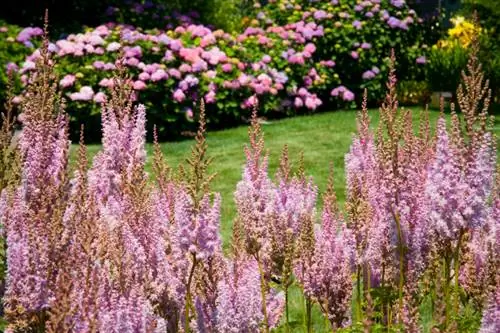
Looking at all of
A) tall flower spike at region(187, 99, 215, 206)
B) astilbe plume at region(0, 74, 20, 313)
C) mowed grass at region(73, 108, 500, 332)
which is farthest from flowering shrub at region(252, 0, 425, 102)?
tall flower spike at region(187, 99, 215, 206)

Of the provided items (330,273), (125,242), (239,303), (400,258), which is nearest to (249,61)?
(330,273)

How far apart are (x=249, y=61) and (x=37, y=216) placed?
12865mm

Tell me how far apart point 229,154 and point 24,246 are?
9.57 metres

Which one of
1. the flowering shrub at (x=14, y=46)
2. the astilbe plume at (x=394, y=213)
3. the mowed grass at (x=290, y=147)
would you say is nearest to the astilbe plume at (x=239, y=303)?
the astilbe plume at (x=394, y=213)

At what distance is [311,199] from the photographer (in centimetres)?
426

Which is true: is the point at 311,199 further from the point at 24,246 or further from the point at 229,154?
the point at 229,154

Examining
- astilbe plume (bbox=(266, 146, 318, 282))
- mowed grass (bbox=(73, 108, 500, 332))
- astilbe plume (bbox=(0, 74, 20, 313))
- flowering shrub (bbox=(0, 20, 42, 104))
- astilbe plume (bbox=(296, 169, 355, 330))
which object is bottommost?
mowed grass (bbox=(73, 108, 500, 332))

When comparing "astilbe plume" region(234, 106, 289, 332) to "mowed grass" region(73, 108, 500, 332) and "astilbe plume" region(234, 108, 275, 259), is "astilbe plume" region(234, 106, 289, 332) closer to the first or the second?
"astilbe plume" region(234, 108, 275, 259)

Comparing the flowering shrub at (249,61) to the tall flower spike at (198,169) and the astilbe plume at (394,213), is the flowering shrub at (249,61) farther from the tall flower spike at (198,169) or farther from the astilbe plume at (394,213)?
the tall flower spike at (198,169)

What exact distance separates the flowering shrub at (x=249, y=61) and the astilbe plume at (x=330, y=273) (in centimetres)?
874

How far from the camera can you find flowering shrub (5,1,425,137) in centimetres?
1391

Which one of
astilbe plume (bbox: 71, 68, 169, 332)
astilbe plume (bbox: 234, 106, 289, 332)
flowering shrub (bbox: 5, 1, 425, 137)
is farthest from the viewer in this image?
flowering shrub (bbox: 5, 1, 425, 137)

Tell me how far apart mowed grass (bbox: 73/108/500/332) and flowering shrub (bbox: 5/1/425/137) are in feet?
1.96

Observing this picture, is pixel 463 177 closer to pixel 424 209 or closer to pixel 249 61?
pixel 424 209
